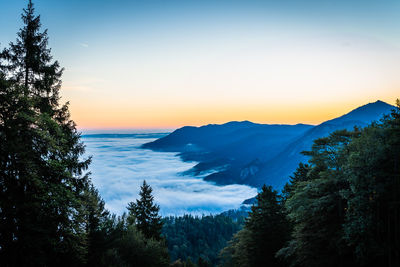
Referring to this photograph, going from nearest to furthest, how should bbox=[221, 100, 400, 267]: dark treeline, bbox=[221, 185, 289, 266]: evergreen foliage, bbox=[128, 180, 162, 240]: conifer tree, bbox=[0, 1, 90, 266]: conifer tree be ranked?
bbox=[0, 1, 90, 266]: conifer tree
bbox=[221, 100, 400, 267]: dark treeline
bbox=[221, 185, 289, 266]: evergreen foliage
bbox=[128, 180, 162, 240]: conifer tree

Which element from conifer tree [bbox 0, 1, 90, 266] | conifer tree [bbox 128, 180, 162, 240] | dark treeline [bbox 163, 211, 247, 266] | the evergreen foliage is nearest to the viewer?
conifer tree [bbox 0, 1, 90, 266]

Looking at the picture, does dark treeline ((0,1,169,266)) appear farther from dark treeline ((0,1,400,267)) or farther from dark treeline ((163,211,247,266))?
dark treeline ((163,211,247,266))

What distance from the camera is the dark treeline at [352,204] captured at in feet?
36.6

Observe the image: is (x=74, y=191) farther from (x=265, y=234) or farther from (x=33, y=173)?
(x=265, y=234)

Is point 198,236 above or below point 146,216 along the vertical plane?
below

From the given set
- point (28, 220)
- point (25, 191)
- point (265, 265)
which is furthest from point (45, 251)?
point (265, 265)

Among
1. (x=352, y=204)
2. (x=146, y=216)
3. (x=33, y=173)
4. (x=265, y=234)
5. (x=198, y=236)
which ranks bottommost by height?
(x=198, y=236)

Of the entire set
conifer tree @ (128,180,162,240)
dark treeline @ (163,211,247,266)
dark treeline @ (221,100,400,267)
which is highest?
dark treeline @ (221,100,400,267)

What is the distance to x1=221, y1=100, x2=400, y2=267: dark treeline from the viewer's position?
11141 millimetres

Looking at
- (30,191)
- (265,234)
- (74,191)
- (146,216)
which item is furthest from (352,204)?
(146,216)

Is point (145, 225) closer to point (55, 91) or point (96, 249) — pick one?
point (96, 249)

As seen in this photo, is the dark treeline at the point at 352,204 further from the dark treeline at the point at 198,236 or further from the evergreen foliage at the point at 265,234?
the dark treeline at the point at 198,236

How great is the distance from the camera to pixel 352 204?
12.1 metres

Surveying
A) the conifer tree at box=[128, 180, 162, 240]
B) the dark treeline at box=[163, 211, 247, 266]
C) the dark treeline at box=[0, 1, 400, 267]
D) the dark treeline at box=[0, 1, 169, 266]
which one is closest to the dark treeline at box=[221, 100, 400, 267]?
the dark treeline at box=[0, 1, 400, 267]
